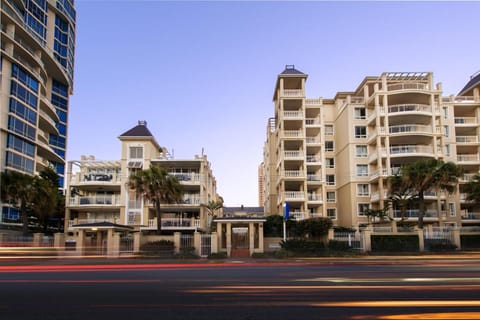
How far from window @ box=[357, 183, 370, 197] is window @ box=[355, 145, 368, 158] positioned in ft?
12.1

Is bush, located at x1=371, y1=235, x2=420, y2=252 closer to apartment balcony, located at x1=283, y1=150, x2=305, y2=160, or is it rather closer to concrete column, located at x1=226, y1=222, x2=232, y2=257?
concrete column, located at x1=226, y1=222, x2=232, y2=257

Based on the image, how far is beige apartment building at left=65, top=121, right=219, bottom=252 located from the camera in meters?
46.6

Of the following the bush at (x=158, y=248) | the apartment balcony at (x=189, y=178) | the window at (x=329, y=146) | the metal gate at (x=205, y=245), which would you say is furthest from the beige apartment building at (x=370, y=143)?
the bush at (x=158, y=248)

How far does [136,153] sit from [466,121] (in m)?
43.2

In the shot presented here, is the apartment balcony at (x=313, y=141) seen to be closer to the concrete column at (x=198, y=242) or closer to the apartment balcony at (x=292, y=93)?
the apartment balcony at (x=292, y=93)

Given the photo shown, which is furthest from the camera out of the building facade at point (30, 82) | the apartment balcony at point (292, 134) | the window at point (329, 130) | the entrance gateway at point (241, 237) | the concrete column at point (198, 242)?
the window at point (329, 130)

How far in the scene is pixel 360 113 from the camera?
52938mm

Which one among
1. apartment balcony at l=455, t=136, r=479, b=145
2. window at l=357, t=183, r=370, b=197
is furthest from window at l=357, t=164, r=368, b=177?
apartment balcony at l=455, t=136, r=479, b=145

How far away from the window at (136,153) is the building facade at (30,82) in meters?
14.7

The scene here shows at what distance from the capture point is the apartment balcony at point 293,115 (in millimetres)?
51763

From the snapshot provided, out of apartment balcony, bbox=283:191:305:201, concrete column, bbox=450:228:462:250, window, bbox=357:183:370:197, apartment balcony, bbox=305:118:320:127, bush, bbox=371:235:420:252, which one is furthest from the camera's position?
apartment balcony, bbox=305:118:320:127

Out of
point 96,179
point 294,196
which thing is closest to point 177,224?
point 96,179

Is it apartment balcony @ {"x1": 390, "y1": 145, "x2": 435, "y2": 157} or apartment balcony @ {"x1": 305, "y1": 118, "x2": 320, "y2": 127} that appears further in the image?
apartment balcony @ {"x1": 305, "y1": 118, "x2": 320, "y2": 127}

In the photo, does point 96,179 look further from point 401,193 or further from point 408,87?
point 408,87
